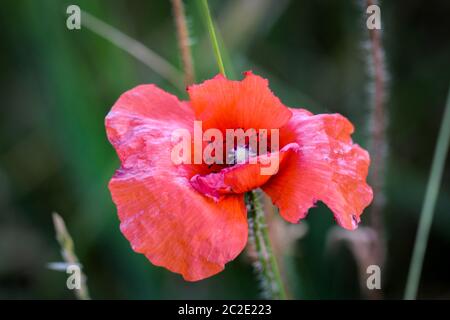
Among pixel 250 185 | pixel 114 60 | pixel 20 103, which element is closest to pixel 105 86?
pixel 114 60

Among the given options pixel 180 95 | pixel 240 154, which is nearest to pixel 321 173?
pixel 240 154

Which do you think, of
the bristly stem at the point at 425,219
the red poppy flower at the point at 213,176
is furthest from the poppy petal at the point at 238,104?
the bristly stem at the point at 425,219

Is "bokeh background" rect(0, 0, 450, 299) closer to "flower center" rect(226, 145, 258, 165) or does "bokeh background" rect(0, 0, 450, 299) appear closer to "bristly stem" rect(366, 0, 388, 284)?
"bristly stem" rect(366, 0, 388, 284)

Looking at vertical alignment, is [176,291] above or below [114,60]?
below

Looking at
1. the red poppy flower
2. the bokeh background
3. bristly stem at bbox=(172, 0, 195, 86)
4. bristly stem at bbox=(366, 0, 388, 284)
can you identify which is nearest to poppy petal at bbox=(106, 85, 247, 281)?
the red poppy flower

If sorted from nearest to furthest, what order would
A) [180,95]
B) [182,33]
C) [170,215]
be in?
[170,215] < [182,33] < [180,95]
